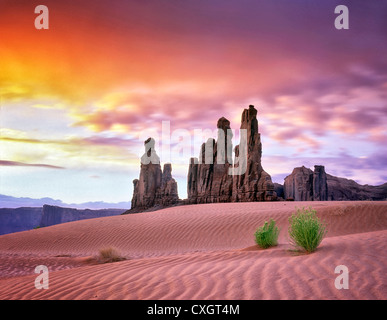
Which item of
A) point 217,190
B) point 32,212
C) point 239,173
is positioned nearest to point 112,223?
point 239,173

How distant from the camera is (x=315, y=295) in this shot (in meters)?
4.04

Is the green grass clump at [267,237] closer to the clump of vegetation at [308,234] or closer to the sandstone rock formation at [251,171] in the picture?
the clump of vegetation at [308,234]

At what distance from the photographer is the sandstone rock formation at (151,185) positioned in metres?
83.5

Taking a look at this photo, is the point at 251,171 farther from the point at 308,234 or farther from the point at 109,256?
the point at 308,234

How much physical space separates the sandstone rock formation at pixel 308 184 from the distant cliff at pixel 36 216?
77.4 meters

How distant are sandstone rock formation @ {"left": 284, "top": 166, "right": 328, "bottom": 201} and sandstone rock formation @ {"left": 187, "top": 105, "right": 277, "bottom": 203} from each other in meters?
20.6

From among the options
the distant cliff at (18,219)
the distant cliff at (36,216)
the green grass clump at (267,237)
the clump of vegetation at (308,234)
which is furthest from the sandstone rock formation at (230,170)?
the distant cliff at (18,219)

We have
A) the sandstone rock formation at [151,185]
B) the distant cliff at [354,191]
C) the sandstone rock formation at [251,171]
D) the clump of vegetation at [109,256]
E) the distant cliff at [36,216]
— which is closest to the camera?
the clump of vegetation at [109,256]

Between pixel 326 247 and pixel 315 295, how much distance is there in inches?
106

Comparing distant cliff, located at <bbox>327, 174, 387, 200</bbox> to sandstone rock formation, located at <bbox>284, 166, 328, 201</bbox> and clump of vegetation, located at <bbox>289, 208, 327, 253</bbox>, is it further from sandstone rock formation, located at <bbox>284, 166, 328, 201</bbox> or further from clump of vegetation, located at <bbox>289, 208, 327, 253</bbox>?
clump of vegetation, located at <bbox>289, 208, 327, 253</bbox>

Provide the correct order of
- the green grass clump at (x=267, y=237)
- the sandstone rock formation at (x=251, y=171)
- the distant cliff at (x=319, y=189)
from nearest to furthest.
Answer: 1. the green grass clump at (x=267, y=237)
2. the sandstone rock formation at (x=251, y=171)
3. the distant cliff at (x=319, y=189)

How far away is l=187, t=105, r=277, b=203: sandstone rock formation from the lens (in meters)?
48.7
